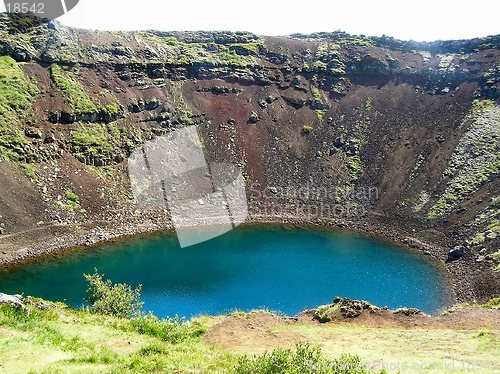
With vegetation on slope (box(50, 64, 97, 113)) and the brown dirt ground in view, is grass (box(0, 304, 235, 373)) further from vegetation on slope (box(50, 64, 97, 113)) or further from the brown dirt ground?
vegetation on slope (box(50, 64, 97, 113))

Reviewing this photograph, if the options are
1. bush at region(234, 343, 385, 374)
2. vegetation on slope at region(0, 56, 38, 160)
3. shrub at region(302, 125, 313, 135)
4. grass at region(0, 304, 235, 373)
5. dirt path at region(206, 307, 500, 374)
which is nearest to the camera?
bush at region(234, 343, 385, 374)

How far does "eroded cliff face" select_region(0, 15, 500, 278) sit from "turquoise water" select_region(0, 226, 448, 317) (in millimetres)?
7285

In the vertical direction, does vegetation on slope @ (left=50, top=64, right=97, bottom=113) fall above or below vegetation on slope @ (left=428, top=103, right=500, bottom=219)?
above

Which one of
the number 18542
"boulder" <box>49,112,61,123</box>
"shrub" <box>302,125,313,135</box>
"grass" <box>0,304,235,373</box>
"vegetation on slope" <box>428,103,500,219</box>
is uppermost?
the number 18542

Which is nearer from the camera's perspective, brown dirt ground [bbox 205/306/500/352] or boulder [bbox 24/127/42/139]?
brown dirt ground [bbox 205/306/500/352]

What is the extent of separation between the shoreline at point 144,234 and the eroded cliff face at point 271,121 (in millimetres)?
1738

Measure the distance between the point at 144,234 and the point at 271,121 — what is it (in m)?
38.3

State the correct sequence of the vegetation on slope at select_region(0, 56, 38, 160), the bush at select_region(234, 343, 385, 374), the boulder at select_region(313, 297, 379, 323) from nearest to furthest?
1. the bush at select_region(234, 343, 385, 374)
2. the boulder at select_region(313, 297, 379, 323)
3. the vegetation on slope at select_region(0, 56, 38, 160)

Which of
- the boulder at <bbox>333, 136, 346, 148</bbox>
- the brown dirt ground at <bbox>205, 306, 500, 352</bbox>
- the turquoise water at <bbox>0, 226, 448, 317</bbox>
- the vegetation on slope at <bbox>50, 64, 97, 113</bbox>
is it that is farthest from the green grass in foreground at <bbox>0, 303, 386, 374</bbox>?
Result: the boulder at <bbox>333, 136, 346, 148</bbox>

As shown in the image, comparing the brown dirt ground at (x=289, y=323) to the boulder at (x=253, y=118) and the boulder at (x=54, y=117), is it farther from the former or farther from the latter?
the boulder at (x=253, y=118)

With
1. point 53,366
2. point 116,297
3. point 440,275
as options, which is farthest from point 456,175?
point 53,366

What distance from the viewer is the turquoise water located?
51.9 m

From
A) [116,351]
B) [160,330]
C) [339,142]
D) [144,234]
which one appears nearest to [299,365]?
[116,351]

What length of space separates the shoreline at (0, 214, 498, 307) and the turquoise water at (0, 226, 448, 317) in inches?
55.9
